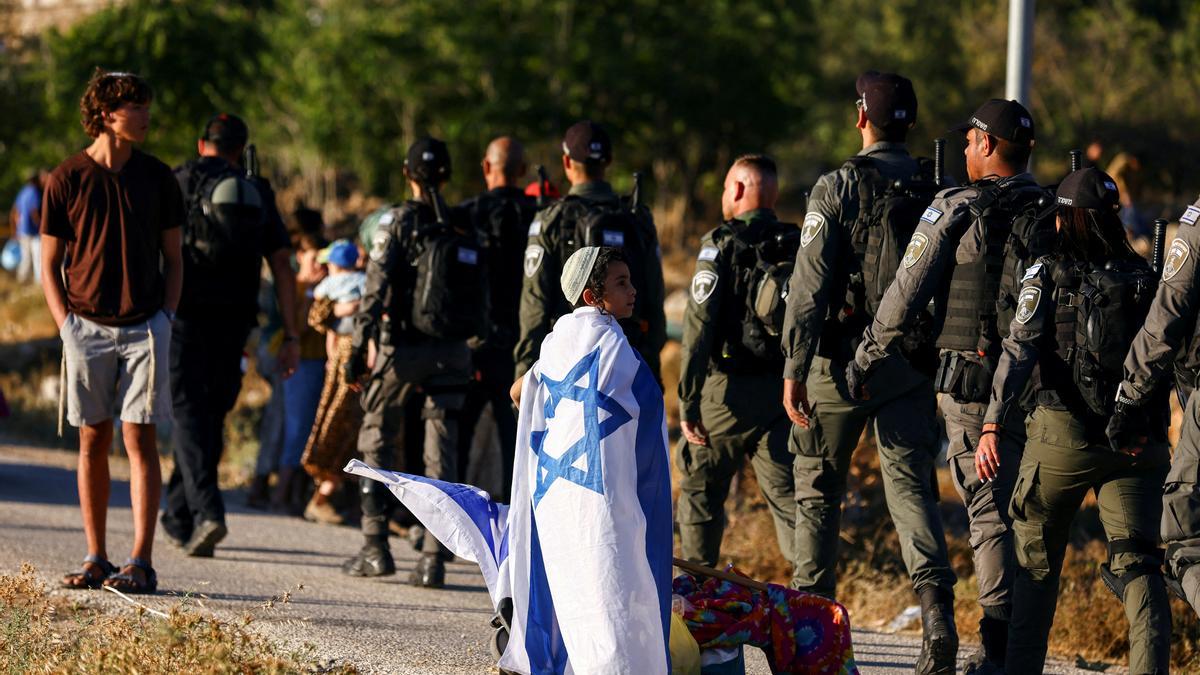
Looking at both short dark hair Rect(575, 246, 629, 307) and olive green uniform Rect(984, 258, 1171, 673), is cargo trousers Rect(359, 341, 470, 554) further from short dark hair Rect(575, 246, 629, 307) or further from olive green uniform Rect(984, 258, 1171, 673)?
olive green uniform Rect(984, 258, 1171, 673)

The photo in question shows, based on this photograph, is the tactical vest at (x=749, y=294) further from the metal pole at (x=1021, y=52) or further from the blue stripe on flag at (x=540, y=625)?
the metal pole at (x=1021, y=52)

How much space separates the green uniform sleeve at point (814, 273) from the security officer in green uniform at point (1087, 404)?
89 centimetres

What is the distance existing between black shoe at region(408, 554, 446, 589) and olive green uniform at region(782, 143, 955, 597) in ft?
6.45

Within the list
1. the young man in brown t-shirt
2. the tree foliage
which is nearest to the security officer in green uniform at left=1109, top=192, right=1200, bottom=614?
the young man in brown t-shirt

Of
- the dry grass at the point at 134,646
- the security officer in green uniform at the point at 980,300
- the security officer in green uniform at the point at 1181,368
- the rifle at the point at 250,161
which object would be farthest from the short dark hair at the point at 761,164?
the dry grass at the point at 134,646

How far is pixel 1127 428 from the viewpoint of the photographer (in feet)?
16.9

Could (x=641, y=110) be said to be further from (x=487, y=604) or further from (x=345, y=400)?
(x=487, y=604)

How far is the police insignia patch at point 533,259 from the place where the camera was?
7484 millimetres

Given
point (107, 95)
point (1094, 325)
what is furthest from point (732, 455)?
point (107, 95)

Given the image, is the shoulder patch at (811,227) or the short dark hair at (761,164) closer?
the shoulder patch at (811,227)

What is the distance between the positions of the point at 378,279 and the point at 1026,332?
3.36 meters

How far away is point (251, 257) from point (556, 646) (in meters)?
3.71

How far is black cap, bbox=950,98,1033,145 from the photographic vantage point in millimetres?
5867

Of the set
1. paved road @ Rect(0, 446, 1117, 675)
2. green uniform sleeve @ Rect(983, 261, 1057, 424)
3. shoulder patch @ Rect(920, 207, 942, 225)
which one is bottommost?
paved road @ Rect(0, 446, 1117, 675)
